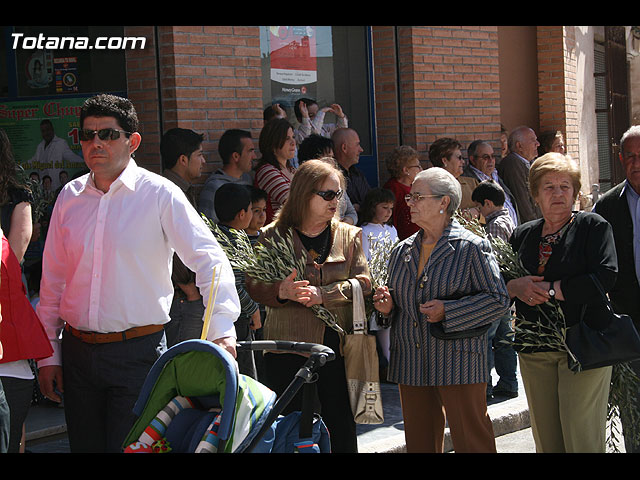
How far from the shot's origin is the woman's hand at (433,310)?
5.17 meters

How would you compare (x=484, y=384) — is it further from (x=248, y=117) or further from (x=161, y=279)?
(x=248, y=117)

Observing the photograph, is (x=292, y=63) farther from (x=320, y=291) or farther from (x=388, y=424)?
(x=320, y=291)

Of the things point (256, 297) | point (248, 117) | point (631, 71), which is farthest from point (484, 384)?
point (631, 71)

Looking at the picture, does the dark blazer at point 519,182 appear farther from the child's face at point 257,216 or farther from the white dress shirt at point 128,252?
the white dress shirt at point 128,252

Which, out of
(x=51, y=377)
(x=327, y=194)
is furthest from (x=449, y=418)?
(x=51, y=377)

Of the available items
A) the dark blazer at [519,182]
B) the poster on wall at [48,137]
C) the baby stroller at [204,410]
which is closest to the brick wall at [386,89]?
the dark blazer at [519,182]

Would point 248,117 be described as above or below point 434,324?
above

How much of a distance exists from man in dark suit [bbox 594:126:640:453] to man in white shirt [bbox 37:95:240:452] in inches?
105

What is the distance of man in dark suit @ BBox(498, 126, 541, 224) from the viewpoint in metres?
11.4

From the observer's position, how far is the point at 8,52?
902 cm

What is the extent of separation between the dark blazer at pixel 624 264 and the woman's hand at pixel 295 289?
1.93 m

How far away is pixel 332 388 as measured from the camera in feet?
18.0

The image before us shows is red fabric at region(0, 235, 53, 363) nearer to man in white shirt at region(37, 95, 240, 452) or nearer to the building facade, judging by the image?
man in white shirt at region(37, 95, 240, 452)
